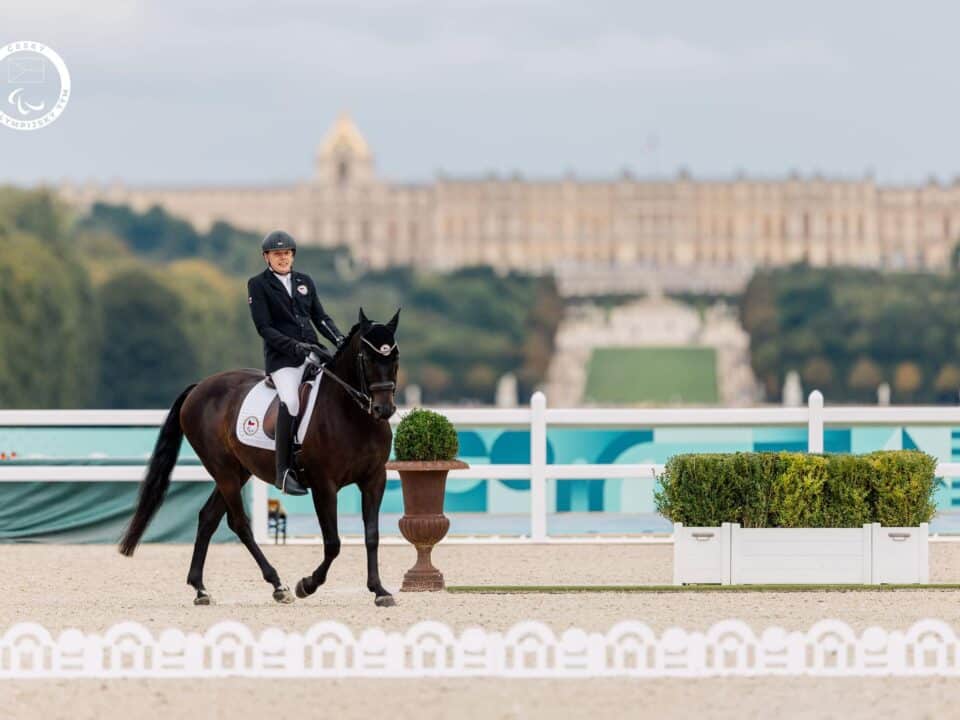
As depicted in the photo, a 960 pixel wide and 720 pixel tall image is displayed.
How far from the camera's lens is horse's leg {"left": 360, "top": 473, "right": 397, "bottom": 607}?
9289 millimetres

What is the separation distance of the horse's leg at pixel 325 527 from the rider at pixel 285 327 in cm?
13

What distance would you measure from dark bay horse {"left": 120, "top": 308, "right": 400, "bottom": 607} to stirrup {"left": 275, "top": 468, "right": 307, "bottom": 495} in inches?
1.8

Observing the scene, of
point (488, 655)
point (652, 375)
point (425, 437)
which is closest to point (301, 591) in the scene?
point (425, 437)

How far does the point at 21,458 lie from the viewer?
46.0 feet

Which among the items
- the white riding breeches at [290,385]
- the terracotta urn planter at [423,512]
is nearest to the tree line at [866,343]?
the terracotta urn planter at [423,512]

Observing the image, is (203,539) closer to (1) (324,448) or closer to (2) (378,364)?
(1) (324,448)

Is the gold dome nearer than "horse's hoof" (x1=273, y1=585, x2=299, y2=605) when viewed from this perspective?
No

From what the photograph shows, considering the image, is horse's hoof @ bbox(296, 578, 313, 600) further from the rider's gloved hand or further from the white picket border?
the white picket border

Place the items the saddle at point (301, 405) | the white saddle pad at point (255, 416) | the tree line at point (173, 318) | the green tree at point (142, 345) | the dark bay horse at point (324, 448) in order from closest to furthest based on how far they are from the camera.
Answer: the dark bay horse at point (324, 448) → the saddle at point (301, 405) → the white saddle pad at point (255, 416) → the tree line at point (173, 318) → the green tree at point (142, 345)

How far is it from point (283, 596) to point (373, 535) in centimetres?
51

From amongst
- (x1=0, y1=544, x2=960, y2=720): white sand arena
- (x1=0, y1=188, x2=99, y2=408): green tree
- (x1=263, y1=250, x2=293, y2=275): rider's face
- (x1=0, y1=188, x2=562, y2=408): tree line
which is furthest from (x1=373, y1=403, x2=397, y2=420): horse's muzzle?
(x1=0, y1=188, x2=562, y2=408): tree line

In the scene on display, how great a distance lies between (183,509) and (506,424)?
207 cm

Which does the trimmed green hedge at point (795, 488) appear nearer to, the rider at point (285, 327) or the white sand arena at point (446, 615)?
the white sand arena at point (446, 615)

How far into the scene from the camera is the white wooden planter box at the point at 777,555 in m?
10.4
